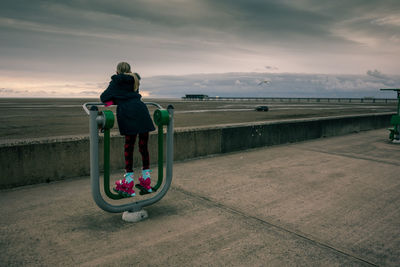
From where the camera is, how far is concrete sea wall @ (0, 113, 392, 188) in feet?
12.9

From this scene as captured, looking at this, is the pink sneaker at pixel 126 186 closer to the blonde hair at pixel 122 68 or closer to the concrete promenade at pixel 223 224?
the concrete promenade at pixel 223 224

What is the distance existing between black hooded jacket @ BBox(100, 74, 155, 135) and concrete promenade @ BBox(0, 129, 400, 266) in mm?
967

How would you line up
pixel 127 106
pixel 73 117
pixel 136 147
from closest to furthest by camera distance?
pixel 127 106, pixel 136 147, pixel 73 117

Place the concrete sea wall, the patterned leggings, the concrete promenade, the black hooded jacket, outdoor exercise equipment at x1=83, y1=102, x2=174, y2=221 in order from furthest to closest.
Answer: the concrete sea wall
the patterned leggings
the black hooded jacket
outdoor exercise equipment at x1=83, y1=102, x2=174, y2=221
the concrete promenade

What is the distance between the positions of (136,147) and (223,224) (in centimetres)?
262

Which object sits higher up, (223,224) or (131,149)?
(131,149)

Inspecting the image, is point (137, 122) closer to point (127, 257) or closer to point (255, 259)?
point (127, 257)

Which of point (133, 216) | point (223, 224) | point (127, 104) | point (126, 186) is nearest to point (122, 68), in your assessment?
point (127, 104)

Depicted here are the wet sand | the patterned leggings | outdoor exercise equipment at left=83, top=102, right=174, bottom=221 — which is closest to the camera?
outdoor exercise equipment at left=83, top=102, right=174, bottom=221

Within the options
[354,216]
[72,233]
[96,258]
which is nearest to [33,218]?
[72,233]

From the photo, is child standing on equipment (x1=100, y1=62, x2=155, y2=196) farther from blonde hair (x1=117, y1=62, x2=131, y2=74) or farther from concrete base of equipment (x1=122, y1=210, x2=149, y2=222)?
concrete base of equipment (x1=122, y1=210, x2=149, y2=222)

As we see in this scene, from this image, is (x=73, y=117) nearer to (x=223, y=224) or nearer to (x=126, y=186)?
(x=126, y=186)

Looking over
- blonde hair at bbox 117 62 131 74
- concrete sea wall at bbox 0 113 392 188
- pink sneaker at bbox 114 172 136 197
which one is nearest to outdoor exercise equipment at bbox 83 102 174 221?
pink sneaker at bbox 114 172 136 197

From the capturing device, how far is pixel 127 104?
3.04 m
